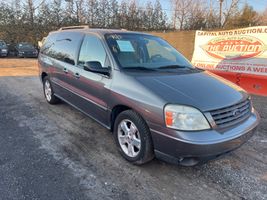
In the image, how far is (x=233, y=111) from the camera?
3.06 meters

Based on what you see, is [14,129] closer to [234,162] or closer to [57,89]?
[57,89]

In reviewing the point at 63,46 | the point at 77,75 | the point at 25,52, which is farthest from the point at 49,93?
the point at 25,52

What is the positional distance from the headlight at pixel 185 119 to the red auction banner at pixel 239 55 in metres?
4.81

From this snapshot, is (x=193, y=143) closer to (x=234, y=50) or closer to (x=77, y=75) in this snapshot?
(x=77, y=75)

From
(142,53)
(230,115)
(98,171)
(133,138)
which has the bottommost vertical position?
(98,171)

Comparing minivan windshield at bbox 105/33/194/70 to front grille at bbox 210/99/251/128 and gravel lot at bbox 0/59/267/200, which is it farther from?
gravel lot at bbox 0/59/267/200

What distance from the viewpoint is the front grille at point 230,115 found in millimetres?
2869

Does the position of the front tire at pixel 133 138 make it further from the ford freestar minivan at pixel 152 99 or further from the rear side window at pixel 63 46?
the rear side window at pixel 63 46

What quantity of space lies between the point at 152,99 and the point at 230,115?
962 millimetres

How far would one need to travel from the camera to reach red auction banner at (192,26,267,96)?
7094 millimetres

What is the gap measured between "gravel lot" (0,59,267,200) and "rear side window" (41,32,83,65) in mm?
1356

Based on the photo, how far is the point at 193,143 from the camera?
2.67 m

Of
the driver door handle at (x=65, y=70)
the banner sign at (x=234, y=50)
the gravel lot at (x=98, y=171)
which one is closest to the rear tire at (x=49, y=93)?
the driver door handle at (x=65, y=70)

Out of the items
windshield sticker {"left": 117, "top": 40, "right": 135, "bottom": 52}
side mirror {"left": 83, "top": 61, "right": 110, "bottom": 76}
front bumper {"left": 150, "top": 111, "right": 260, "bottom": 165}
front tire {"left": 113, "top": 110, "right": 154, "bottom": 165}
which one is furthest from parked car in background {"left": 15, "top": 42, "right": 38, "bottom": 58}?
front bumper {"left": 150, "top": 111, "right": 260, "bottom": 165}
